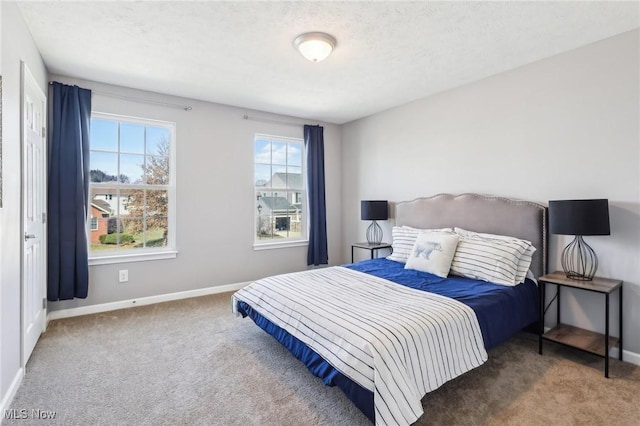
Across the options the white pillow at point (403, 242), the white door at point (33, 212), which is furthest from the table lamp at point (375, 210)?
the white door at point (33, 212)

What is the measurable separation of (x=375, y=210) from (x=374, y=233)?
0.56 m

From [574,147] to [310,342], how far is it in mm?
2673

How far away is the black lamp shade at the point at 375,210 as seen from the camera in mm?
4242

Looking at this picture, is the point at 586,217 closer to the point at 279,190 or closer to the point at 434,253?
the point at 434,253

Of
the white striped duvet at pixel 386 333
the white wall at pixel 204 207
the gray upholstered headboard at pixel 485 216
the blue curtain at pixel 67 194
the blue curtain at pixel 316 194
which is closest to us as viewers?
the white striped duvet at pixel 386 333

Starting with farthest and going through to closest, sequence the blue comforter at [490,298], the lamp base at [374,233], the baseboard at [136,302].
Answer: the lamp base at [374,233], the baseboard at [136,302], the blue comforter at [490,298]

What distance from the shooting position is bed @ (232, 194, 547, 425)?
1.63 meters

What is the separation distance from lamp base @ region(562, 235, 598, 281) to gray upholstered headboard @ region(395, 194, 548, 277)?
157 mm

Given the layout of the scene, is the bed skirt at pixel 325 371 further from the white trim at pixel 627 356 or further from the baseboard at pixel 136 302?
the white trim at pixel 627 356

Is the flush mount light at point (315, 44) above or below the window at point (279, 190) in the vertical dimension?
above

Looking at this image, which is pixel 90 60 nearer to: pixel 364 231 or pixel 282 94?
pixel 282 94

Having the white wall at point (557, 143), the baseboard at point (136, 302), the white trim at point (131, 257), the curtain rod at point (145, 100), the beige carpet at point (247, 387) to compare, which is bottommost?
the beige carpet at point (247, 387)

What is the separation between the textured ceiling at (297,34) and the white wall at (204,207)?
1.36 ft

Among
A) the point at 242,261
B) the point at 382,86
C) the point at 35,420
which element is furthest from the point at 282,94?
the point at 35,420
